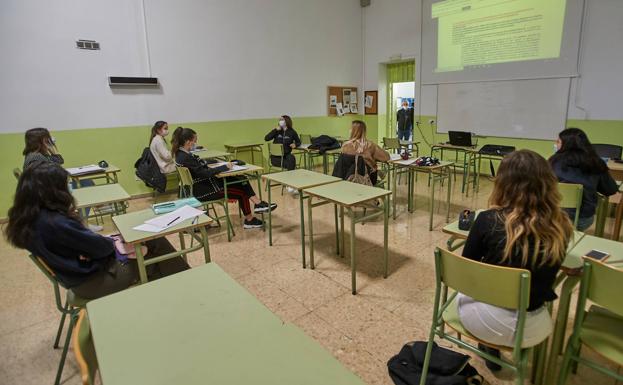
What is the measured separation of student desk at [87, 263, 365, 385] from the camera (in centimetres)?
97

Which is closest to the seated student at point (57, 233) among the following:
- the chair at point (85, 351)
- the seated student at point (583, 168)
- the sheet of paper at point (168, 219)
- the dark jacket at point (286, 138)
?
the sheet of paper at point (168, 219)

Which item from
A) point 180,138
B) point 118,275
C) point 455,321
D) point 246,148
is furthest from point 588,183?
point 246,148

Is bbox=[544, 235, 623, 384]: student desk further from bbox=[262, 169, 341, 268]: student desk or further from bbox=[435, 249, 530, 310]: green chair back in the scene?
bbox=[262, 169, 341, 268]: student desk

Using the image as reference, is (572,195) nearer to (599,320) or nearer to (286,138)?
(599,320)

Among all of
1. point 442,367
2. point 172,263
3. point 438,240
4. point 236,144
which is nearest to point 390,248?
point 438,240

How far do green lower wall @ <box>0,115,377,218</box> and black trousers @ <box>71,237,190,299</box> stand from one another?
12.7 ft

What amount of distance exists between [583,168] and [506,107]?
3815mm

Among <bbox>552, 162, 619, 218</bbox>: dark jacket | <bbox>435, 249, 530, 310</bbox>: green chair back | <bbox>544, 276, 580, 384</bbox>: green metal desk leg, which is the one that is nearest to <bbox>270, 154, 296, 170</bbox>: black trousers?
<bbox>552, 162, 619, 218</bbox>: dark jacket

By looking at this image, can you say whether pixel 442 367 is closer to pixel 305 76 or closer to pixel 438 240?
pixel 438 240

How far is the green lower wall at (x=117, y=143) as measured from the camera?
4910 millimetres

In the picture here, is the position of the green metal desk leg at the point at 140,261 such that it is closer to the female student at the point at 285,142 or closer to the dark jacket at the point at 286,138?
the female student at the point at 285,142

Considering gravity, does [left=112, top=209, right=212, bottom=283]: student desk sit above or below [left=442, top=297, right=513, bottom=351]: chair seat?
above

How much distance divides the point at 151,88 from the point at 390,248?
15.1 ft

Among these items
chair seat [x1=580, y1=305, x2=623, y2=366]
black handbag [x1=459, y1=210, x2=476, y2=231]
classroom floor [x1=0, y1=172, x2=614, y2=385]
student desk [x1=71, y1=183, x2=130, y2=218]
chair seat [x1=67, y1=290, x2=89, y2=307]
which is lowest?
classroom floor [x1=0, y1=172, x2=614, y2=385]
